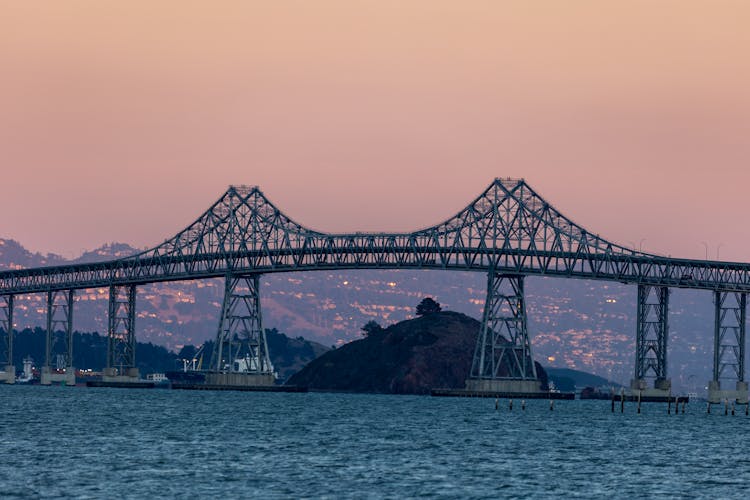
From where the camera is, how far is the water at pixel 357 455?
81.9 m

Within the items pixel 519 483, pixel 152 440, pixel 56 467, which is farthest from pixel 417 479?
pixel 152 440

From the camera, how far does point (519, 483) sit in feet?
Result: 283

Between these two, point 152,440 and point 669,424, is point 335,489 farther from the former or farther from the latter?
point 669,424

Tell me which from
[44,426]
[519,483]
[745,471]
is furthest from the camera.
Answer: [44,426]

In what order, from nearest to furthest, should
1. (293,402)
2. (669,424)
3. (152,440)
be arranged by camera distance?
1. (152,440)
2. (669,424)
3. (293,402)

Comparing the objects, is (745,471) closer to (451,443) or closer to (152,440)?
(451,443)

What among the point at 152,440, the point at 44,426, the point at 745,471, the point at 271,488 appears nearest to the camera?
the point at 271,488

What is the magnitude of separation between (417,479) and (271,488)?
999 centimetres

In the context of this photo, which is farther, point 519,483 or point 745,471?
point 745,471

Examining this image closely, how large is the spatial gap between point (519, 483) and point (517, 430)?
148 ft

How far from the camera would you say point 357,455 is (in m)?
101

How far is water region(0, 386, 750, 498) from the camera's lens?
81938mm

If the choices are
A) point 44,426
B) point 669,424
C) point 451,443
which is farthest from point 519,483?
point 669,424

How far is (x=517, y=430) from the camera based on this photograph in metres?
131
